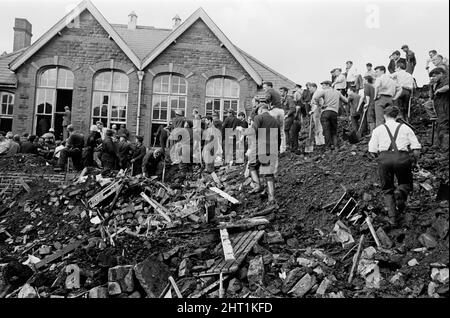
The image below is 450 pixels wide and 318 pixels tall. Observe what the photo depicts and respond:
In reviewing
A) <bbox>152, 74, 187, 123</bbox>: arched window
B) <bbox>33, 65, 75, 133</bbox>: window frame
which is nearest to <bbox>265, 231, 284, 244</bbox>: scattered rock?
<bbox>152, 74, 187, 123</bbox>: arched window

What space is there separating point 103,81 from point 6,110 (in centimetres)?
431

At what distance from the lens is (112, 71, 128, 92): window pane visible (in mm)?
20391

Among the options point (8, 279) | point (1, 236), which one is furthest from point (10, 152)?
point (8, 279)

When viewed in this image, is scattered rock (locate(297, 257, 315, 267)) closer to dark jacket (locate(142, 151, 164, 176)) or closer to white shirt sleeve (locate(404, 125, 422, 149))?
white shirt sleeve (locate(404, 125, 422, 149))

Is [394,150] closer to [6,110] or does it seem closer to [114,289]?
[114,289]

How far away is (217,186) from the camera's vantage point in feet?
39.7

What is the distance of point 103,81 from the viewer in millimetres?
20359

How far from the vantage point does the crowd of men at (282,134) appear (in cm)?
736

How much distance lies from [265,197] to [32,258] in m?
4.90

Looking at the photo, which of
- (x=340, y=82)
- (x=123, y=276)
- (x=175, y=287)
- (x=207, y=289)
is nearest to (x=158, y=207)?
(x=123, y=276)

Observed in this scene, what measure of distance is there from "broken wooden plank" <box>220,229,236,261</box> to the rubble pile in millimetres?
32
